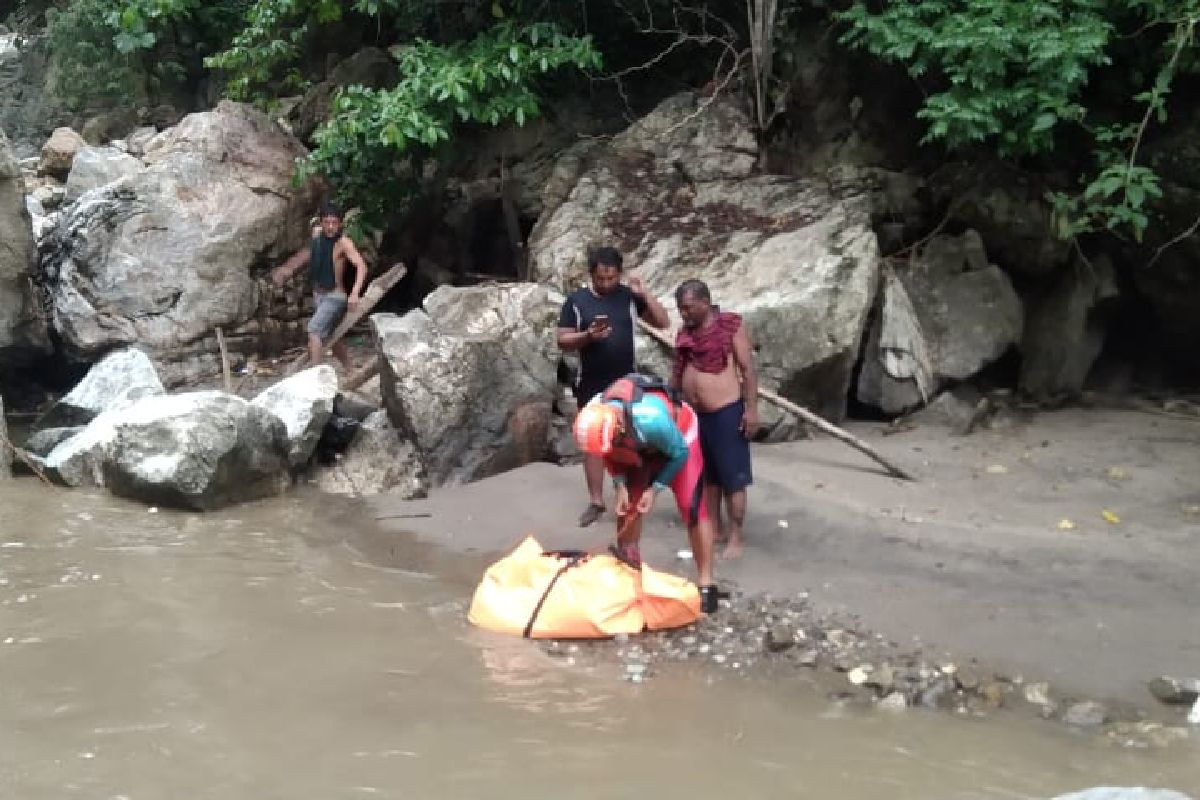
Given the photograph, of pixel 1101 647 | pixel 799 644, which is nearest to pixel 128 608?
pixel 799 644

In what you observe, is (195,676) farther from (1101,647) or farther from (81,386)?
(81,386)

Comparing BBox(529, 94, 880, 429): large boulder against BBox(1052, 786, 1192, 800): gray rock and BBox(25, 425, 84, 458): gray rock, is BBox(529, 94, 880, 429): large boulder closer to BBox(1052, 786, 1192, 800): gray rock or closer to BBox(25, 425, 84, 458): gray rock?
BBox(25, 425, 84, 458): gray rock

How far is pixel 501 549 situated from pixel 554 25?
5022 mm

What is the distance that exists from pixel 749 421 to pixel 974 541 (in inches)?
49.5

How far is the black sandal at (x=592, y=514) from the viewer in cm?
637

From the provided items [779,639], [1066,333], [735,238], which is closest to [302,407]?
[735,238]

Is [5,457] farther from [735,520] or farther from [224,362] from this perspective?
[735,520]

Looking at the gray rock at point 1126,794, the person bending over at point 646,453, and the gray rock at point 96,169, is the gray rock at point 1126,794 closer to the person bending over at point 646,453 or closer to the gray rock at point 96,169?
the person bending over at point 646,453

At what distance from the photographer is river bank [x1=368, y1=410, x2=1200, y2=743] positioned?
4777 mm

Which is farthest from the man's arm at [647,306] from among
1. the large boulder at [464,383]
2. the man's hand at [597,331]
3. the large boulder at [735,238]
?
the large boulder at [464,383]

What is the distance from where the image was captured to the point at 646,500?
16.7ft

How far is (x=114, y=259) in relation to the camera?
10.8 m

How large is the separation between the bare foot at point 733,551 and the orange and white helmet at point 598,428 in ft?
4.37

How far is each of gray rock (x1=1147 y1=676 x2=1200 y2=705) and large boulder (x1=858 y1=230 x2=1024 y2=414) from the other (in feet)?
13.5
